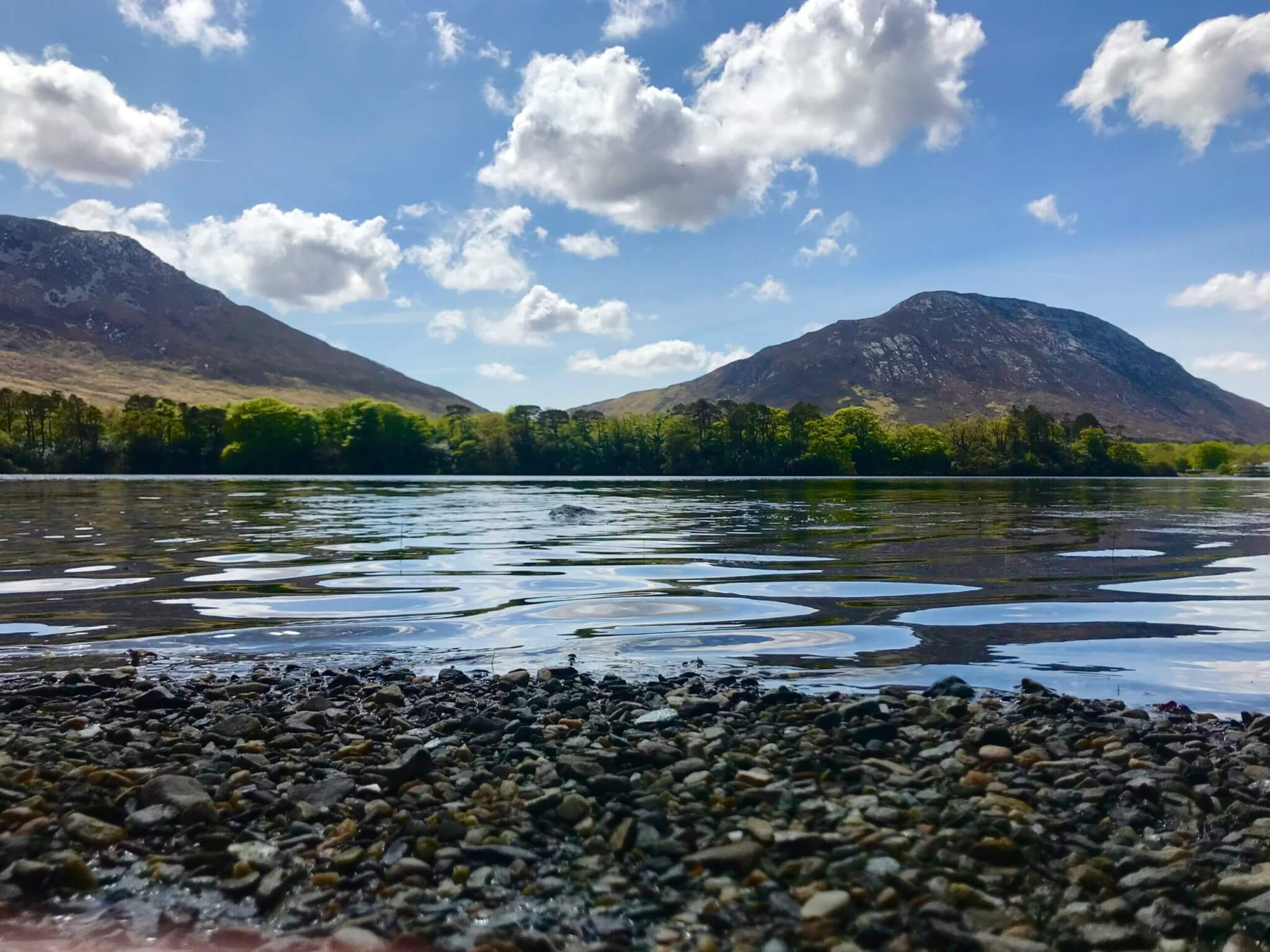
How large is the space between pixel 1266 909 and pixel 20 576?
26.8 metres

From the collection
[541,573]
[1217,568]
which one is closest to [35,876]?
[541,573]

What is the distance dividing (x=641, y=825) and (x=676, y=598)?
44.9 ft

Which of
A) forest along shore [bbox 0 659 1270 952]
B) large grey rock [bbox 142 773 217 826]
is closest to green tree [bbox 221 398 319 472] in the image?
forest along shore [bbox 0 659 1270 952]

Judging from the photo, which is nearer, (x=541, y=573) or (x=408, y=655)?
(x=408, y=655)

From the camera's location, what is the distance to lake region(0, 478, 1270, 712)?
1415 cm

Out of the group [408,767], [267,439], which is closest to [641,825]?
[408,767]

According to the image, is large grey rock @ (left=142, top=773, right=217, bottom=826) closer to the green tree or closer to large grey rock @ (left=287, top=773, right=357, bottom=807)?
large grey rock @ (left=287, top=773, right=357, bottom=807)

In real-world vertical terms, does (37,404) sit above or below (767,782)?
above

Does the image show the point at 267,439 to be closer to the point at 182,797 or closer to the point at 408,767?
the point at 182,797

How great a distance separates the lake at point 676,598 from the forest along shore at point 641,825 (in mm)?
3208

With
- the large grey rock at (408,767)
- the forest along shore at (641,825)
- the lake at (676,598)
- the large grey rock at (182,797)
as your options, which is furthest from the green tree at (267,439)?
the large grey rock at (408,767)

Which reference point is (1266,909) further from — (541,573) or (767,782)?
(541,573)

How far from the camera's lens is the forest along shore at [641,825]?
605 cm

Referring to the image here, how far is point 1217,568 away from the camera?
89.4 ft
